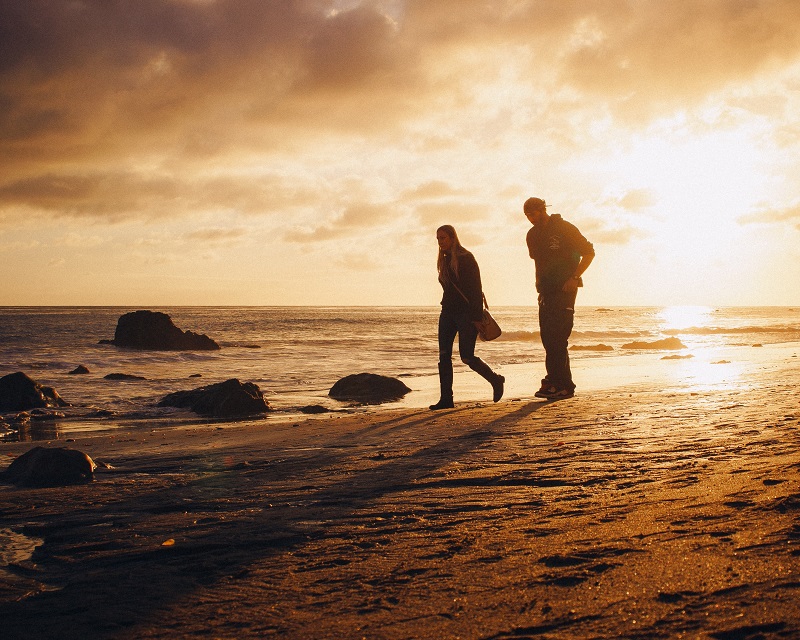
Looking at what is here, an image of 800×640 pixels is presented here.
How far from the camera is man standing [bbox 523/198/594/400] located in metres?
7.27

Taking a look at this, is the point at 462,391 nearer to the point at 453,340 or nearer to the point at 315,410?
the point at 315,410

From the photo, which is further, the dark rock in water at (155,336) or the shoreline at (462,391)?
the dark rock in water at (155,336)

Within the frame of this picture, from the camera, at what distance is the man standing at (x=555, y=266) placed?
727 centimetres

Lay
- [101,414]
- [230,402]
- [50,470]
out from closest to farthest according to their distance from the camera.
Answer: [50,470]
[230,402]
[101,414]

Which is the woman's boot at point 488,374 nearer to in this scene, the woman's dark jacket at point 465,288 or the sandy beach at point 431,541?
the woman's dark jacket at point 465,288

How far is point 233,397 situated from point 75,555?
6355mm

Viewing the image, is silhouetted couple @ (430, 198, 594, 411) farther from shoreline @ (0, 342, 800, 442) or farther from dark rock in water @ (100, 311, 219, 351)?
dark rock in water @ (100, 311, 219, 351)

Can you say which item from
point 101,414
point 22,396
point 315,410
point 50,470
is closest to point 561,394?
point 315,410

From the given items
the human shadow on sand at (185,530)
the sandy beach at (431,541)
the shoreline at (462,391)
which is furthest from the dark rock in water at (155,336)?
the sandy beach at (431,541)

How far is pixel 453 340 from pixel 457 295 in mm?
467

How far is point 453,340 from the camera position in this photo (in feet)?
23.9

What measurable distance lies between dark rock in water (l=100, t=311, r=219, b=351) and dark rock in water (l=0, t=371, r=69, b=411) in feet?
72.0

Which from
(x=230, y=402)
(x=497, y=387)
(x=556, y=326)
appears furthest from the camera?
→ (x=230, y=402)

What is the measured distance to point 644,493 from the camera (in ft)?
9.93
